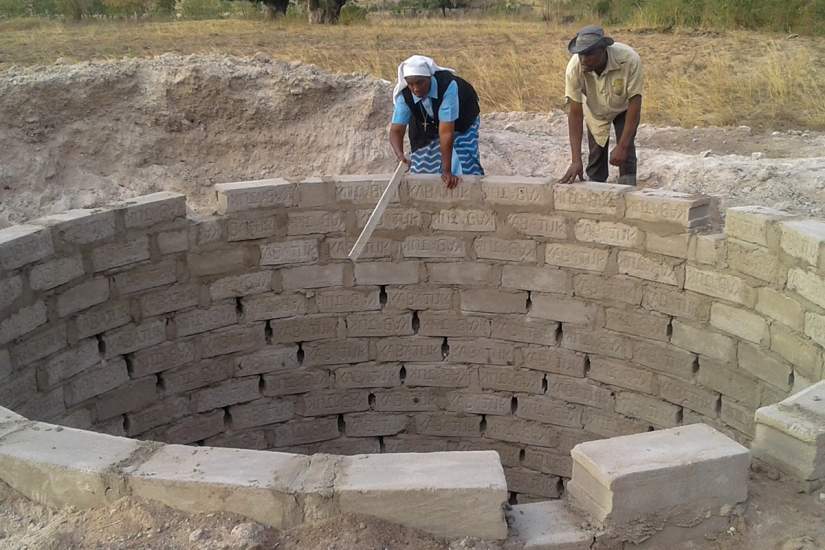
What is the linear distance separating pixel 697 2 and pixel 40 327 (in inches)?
726

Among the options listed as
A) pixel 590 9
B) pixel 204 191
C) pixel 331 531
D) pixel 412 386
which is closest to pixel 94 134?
pixel 204 191

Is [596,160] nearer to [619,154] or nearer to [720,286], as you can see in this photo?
[619,154]

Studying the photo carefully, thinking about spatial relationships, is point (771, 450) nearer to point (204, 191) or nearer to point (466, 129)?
point (466, 129)

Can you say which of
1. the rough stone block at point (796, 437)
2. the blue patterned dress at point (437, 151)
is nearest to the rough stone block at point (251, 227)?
the blue patterned dress at point (437, 151)

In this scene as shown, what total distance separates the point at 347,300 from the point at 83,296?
2094 mm

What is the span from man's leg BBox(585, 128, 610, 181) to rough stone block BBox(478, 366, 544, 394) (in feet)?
6.06

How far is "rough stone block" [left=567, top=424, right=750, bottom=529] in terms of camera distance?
325 centimetres

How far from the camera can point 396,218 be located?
6578mm

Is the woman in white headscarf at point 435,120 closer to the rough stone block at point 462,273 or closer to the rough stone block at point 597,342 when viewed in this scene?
the rough stone block at point 462,273

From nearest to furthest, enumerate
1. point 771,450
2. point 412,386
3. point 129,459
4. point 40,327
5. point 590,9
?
point 129,459 < point 771,450 < point 40,327 < point 412,386 < point 590,9

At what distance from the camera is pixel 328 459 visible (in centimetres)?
337

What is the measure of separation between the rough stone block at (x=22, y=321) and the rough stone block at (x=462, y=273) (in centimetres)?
296

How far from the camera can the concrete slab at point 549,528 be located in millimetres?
3236

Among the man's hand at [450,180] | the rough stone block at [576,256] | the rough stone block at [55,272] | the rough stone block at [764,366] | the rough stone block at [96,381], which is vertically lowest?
the rough stone block at [96,381]
